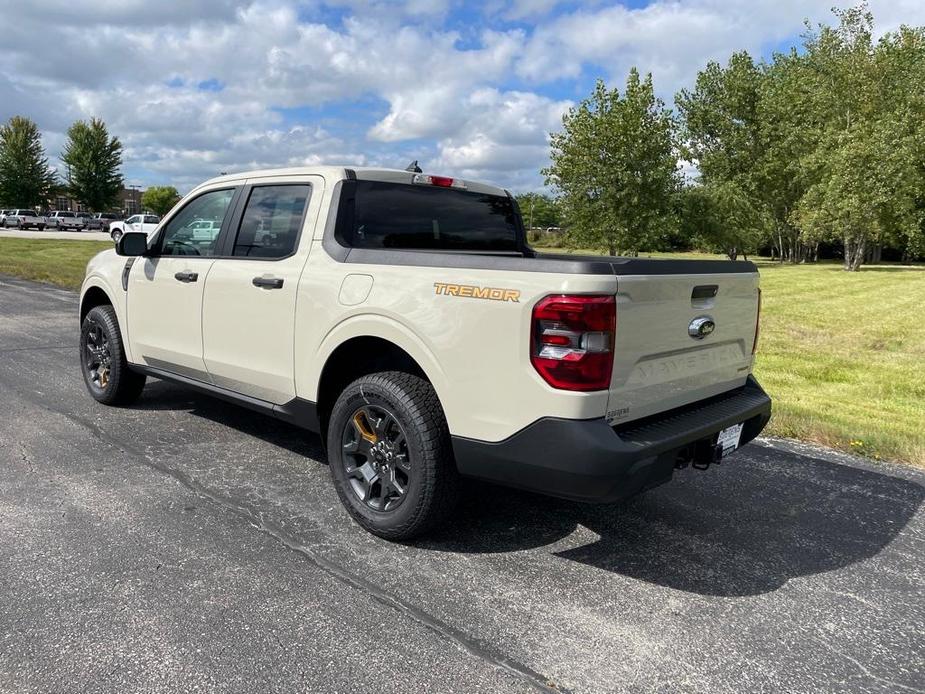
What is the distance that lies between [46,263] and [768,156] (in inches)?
1585

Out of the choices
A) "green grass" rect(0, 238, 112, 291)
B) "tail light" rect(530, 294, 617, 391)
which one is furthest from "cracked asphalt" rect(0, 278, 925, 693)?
"green grass" rect(0, 238, 112, 291)

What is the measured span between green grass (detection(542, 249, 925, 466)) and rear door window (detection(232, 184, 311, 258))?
401cm

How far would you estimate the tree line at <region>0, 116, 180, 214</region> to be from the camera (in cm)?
6141

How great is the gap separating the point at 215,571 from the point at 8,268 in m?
19.3

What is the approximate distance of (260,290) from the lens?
412 cm

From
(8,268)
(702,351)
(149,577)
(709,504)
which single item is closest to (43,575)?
(149,577)

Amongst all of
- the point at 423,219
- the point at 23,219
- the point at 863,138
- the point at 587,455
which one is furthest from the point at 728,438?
the point at 23,219

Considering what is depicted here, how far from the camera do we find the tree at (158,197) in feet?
376

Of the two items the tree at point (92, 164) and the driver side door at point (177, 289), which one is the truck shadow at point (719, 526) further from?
the tree at point (92, 164)

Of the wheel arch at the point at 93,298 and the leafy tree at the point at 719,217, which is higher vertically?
the leafy tree at the point at 719,217

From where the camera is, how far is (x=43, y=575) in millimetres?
3027

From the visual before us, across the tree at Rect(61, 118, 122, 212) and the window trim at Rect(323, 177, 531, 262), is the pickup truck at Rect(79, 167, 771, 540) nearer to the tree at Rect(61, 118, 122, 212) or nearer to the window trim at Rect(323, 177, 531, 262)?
the window trim at Rect(323, 177, 531, 262)

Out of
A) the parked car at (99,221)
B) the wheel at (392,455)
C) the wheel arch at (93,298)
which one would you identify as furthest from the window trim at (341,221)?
the parked car at (99,221)

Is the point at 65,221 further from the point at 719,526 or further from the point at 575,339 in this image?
the point at 575,339
